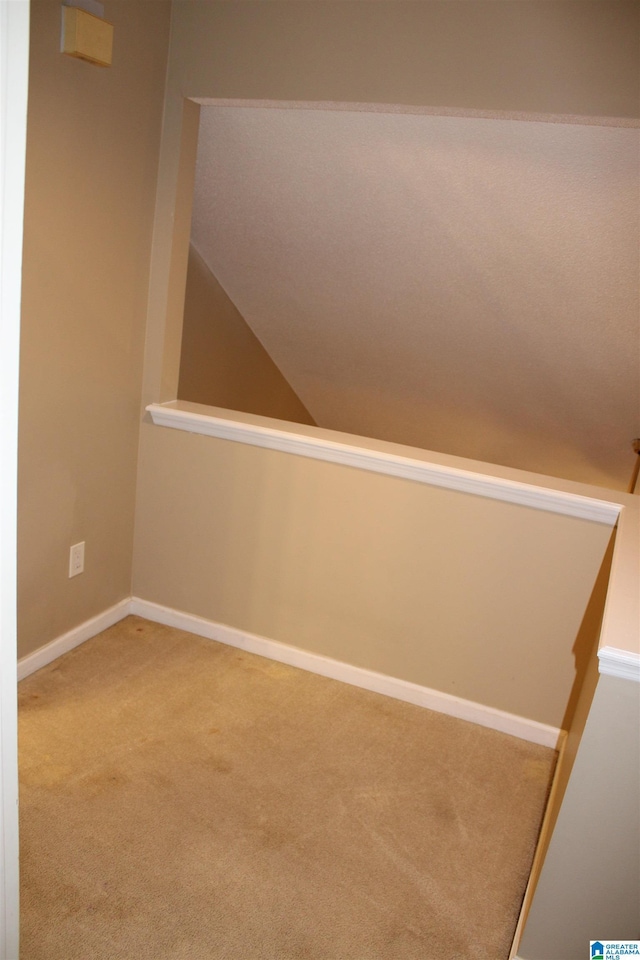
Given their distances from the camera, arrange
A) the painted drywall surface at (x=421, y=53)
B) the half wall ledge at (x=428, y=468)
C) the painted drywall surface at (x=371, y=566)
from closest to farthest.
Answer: the painted drywall surface at (x=421, y=53)
the half wall ledge at (x=428, y=468)
the painted drywall surface at (x=371, y=566)

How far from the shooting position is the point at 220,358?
439cm

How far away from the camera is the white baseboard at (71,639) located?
2.59 metres

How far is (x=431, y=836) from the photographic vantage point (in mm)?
2117

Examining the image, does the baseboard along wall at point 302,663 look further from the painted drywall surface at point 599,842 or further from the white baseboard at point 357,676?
the painted drywall surface at point 599,842

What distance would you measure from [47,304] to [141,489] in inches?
35.4

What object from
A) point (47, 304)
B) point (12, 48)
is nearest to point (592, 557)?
point (47, 304)

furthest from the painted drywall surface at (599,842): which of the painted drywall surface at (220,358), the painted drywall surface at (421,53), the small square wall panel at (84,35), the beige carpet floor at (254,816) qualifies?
the painted drywall surface at (220,358)

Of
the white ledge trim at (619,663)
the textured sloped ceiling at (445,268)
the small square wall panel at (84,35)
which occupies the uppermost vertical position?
the small square wall panel at (84,35)

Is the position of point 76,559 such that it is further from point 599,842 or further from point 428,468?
point 599,842

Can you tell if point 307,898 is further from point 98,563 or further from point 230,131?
point 230,131

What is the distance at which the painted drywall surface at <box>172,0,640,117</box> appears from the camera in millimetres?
2027

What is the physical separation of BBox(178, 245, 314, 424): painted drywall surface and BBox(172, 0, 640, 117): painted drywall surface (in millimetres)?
1592

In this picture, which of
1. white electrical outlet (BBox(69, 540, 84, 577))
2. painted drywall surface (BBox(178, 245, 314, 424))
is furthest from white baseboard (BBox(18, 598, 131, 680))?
painted drywall surface (BBox(178, 245, 314, 424))

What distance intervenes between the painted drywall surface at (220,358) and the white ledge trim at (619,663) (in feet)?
10.2
